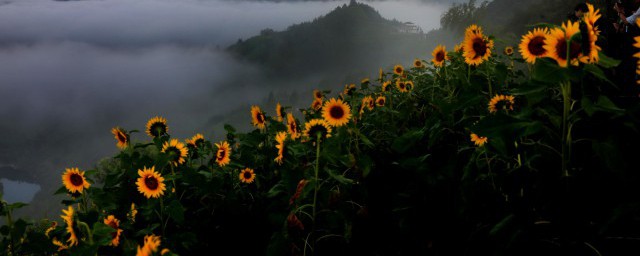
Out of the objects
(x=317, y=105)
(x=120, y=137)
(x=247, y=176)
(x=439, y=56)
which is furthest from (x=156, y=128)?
(x=439, y=56)

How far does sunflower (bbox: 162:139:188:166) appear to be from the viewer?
2676 millimetres

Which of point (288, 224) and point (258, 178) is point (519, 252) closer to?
point (288, 224)

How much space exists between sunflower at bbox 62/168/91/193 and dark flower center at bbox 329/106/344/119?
1.99 m

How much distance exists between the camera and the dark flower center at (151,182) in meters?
2.44

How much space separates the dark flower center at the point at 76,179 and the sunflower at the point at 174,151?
2.45 feet

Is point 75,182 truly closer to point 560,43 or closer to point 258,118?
point 258,118

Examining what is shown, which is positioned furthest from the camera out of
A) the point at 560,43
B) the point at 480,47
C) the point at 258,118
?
the point at 258,118

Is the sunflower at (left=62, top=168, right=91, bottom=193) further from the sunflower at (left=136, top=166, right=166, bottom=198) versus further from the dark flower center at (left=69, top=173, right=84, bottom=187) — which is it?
the sunflower at (left=136, top=166, right=166, bottom=198)

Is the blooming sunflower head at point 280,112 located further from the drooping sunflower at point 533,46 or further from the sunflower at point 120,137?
the drooping sunflower at point 533,46

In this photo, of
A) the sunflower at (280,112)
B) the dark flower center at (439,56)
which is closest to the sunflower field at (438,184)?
the sunflower at (280,112)

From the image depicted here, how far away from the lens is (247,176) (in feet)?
9.52

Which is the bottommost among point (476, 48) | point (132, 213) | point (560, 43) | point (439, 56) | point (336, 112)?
point (132, 213)

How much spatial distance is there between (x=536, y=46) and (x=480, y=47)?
1.75ft

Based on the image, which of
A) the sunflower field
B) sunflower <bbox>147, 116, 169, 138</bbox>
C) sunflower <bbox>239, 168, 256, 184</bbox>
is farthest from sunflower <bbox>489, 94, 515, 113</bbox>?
sunflower <bbox>147, 116, 169, 138</bbox>
